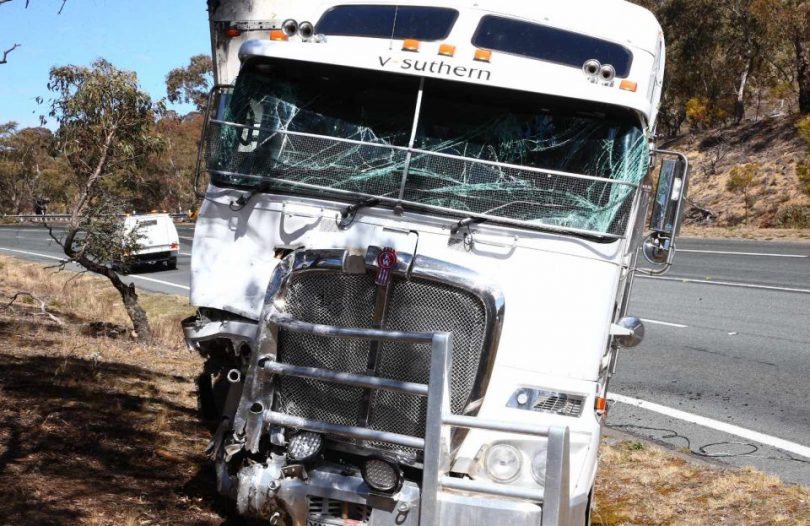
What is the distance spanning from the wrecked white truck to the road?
2750 mm

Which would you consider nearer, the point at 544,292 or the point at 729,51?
the point at 544,292

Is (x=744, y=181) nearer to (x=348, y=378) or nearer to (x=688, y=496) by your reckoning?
(x=688, y=496)

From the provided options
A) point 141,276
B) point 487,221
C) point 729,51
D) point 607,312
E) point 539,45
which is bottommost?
point 141,276

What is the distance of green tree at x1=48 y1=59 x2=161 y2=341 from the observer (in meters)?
13.8

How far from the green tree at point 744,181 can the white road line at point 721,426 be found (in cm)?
2406

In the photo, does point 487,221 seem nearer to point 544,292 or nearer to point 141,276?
point 544,292

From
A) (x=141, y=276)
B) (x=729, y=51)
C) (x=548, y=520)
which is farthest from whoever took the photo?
(x=729, y=51)

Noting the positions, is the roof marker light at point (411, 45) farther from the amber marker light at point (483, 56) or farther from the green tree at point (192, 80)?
the green tree at point (192, 80)

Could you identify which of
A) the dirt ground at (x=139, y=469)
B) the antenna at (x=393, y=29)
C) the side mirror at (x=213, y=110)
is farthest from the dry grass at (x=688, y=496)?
the side mirror at (x=213, y=110)

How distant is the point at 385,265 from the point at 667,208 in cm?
190

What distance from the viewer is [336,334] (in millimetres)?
4574

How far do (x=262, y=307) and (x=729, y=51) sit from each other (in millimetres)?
37704

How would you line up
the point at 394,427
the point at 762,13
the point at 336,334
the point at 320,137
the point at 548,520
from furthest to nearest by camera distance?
the point at 762,13 → the point at 320,137 → the point at 394,427 → the point at 336,334 → the point at 548,520

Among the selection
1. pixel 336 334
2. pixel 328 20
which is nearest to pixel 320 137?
pixel 328 20
